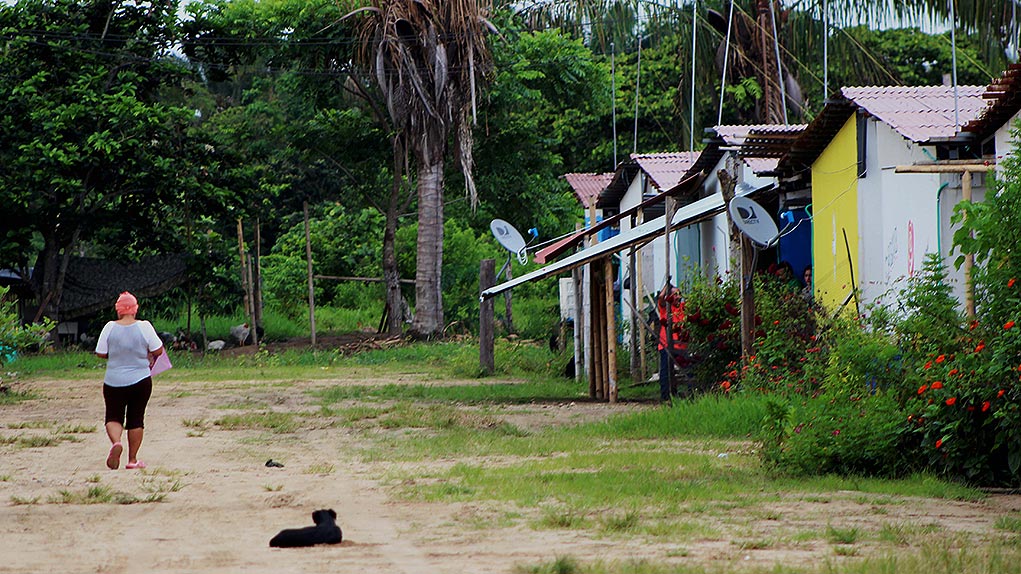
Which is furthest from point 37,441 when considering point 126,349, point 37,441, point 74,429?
point 126,349

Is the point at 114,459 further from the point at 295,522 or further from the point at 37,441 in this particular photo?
the point at 295,522

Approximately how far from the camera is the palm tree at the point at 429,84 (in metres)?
29.0

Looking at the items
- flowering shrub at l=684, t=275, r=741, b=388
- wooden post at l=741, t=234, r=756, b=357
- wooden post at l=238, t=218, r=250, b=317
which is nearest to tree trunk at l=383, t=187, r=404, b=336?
wooden post at l=238, t=218, r=250, b=317

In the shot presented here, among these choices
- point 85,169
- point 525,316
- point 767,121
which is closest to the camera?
point 767,121

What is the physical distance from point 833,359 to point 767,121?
15575 millimetres

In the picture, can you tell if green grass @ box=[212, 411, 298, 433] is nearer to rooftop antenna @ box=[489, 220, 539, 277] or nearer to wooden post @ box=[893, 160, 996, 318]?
wooden post @ box=[893, 160, 996, 318]

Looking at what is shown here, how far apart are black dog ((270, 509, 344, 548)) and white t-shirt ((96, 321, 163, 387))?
4142mm

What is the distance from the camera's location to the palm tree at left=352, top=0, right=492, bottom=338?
95.0 ft

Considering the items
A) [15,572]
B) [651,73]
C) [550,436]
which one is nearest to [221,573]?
[15,572]

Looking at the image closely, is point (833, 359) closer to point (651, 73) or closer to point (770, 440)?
point (770, 440)

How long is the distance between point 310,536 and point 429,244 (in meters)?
23.6

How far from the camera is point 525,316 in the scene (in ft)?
112

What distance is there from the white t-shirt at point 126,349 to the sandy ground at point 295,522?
2.36 feet

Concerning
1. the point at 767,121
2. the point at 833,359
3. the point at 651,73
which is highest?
the point at 651,73
